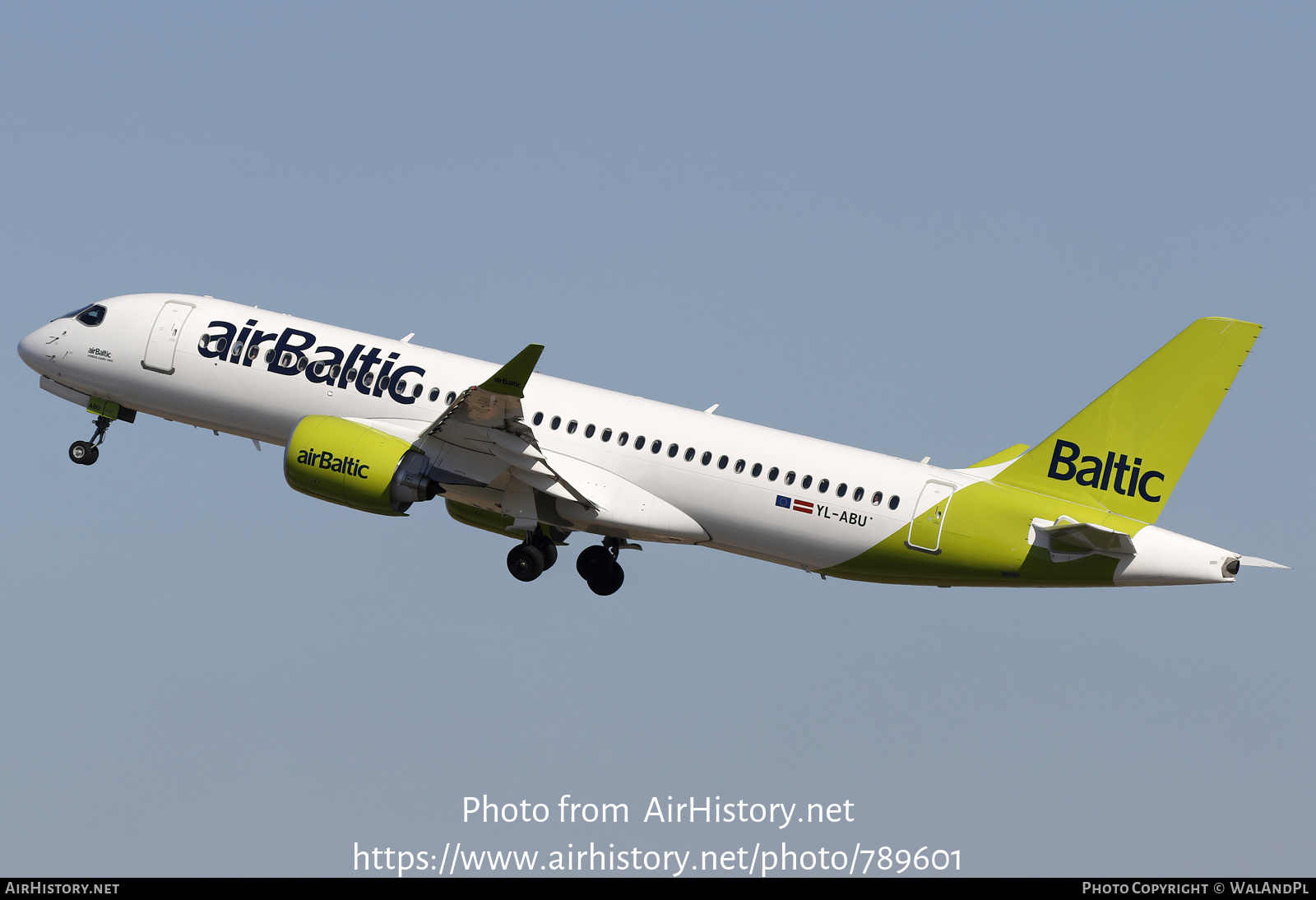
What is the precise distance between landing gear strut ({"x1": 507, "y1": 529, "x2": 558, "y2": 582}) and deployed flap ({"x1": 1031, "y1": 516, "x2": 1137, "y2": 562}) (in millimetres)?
11452

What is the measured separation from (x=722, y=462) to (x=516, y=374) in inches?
222

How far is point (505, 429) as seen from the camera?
34.0 meters

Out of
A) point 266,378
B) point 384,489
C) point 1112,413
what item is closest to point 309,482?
point 384,489

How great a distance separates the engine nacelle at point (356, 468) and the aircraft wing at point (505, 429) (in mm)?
847

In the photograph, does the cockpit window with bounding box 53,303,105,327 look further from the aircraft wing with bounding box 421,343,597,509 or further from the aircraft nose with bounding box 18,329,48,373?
the aircraft wing with bounding box 421,343,597,509

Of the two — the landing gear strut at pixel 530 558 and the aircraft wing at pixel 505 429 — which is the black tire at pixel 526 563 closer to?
the landing gear strut at pixel 530 558

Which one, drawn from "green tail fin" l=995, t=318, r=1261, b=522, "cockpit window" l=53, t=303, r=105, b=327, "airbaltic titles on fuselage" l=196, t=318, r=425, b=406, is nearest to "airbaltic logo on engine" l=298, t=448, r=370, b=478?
"airbaltic titles on fuselage" l=196, t=318, r=425, b=406

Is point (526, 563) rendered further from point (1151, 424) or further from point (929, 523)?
point (1151, 424)

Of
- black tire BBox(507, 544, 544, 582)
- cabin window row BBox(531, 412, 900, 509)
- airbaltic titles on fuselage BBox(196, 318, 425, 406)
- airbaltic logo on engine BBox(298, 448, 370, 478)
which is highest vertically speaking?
airbaltic titles on fuselage BBox(196, 318, 425, 406)

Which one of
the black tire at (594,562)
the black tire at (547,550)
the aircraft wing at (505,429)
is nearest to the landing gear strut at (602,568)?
the black tire at (594,562)

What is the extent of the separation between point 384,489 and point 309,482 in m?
1.79

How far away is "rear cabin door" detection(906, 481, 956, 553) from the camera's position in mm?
33875

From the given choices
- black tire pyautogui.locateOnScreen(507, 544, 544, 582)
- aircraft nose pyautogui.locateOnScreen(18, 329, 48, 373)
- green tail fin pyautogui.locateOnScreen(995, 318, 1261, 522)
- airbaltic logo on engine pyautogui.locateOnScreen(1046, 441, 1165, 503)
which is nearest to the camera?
green tail fin pyautogui.locateOnScreen(995, 318, 1261, 522)

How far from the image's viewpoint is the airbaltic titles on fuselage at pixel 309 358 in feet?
122
